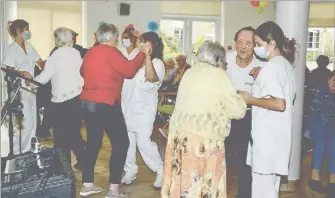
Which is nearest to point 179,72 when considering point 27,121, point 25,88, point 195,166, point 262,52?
point 27,121

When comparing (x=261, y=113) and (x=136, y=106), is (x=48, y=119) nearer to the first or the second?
(x=136, y=106)

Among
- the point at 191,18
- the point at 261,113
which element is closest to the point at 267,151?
the point at 261,113

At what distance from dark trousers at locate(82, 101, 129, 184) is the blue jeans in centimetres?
164

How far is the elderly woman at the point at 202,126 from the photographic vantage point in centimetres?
247

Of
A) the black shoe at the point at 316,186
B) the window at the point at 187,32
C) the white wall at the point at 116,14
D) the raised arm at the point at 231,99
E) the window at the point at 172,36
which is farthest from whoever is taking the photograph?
the window at the point at 187,32

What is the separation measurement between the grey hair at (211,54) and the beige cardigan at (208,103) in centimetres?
4

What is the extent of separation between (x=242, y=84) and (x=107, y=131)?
1018 mm

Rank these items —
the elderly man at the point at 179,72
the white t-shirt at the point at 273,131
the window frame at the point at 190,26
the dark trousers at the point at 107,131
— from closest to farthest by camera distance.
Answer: the white t-shirt at the point at 273,131
the dark trousers at the point at 107,131
the elderly man at the point at 179,72
the window frame at the point at 190,26

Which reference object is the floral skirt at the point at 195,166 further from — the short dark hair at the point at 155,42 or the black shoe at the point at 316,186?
the black shoe at the point at 316,186

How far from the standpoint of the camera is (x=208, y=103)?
247 cm

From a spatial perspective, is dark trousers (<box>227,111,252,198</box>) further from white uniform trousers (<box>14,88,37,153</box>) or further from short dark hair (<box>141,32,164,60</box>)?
white uniform trousers (<box>14,88,37,153</box>)

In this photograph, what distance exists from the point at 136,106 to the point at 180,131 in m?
1.14

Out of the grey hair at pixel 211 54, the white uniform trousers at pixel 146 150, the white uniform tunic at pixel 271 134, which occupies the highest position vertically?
the grey hair at pixel 211 54

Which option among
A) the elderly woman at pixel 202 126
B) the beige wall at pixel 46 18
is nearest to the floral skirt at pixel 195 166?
the elderly woman at pixel 202 126
